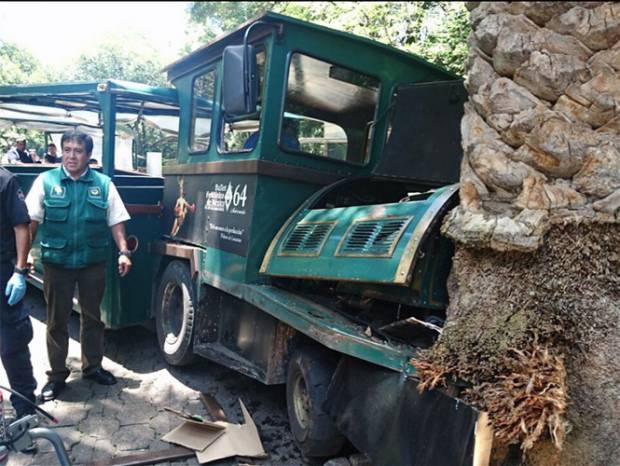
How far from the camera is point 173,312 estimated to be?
486 centimetres

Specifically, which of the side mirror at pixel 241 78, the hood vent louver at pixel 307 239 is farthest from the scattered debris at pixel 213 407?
the side mirror at pixel 241 78

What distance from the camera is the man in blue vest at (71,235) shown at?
3.77 meters

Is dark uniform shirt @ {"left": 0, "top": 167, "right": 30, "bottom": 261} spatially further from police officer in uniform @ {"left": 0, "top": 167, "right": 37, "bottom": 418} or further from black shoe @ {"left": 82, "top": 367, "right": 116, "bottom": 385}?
black shoe @ {"left": 82, "top": 367, "right": 116, "bottom": 385}


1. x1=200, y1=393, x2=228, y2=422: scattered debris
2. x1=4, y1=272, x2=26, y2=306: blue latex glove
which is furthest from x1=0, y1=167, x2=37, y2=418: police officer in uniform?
x1=200, y1=393, x2=228, y2=422: scattered debris

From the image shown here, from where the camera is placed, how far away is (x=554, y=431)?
5.38ft

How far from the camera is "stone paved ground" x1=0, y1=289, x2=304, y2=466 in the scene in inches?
Result: 129

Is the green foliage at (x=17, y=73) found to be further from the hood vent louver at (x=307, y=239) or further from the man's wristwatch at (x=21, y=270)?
the hood vent louver at (x=307, y=239)

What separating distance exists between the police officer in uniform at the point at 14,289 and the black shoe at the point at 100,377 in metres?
0.78

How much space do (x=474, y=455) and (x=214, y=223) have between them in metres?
2.82

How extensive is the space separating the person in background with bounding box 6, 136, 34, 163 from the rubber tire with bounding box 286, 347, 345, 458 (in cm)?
382

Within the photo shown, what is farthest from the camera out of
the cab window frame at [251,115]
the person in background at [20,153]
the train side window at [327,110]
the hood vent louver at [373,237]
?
the person in background at [20,153]

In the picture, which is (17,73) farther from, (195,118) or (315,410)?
(315,410)

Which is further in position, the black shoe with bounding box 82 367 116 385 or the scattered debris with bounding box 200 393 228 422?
the black shoe with bounding box 82 367 116 385

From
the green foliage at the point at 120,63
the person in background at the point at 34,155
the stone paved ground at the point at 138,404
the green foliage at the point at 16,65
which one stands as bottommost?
the stone paved ground at the point at 138,404
